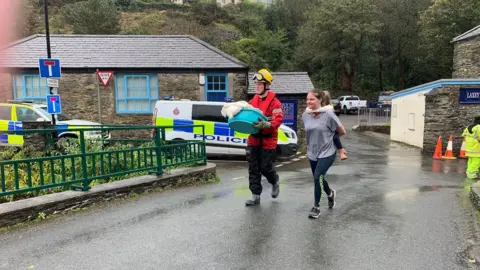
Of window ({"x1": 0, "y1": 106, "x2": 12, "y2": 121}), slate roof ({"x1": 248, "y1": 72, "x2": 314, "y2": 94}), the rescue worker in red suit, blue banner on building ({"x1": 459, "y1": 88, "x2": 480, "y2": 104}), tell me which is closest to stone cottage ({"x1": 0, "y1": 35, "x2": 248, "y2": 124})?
slate roof ({"x1": 248, "y1": 72, "x2": 314, "y2": 94})

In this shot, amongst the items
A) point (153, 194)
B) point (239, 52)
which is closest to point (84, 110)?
point (153, 194)

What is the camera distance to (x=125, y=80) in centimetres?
1647

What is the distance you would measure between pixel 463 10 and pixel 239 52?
22.0 m

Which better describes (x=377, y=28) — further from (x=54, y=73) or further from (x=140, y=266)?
(x=140, y=266)

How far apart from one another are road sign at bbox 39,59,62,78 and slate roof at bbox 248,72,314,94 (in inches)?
335

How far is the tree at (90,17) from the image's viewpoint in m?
37.7

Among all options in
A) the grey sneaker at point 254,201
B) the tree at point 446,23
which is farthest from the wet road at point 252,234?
the tree at point 446,23

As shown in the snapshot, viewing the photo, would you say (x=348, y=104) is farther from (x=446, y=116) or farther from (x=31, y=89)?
(x=31, y=89)

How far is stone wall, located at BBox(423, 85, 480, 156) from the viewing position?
559 inches

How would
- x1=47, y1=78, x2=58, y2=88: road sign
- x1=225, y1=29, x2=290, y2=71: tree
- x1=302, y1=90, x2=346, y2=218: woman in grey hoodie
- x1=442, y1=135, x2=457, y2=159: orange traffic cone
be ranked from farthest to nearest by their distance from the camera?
x1=225, y1=29, x2=290, y2=71: tree
x1=442, y1=135, x2=457, y2=159: orange traffic cone
x1=47, y1=78, x2=58, y2=88: road sign
x1=302, y1=90, x2=346, y2=218: woman in grey hoodie

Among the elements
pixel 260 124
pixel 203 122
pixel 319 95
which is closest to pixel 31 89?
pixel 203 122

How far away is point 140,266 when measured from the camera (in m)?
3.68

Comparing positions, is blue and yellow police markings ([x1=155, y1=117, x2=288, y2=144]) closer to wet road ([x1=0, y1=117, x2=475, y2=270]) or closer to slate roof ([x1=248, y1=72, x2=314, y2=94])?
slate roof ([x1=248, y1=72, x2=314, y2=94])

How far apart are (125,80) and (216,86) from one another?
4.01 meters
